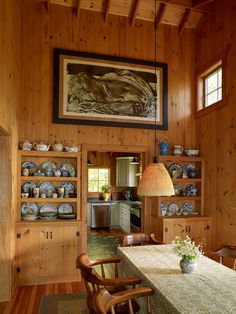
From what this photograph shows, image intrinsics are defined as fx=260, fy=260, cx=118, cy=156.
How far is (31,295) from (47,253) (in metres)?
0.59

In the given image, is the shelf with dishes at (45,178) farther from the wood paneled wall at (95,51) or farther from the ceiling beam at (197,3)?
the ceiling beam at (197,3)

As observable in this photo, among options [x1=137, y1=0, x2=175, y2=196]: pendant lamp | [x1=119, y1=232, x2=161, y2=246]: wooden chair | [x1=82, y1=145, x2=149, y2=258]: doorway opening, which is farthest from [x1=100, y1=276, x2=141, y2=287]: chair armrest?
[x1=82, y1=145, x2=149, y2=258]: doorway opening

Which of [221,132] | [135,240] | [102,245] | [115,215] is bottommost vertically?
[102,245]

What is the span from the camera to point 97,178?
28.2 ft

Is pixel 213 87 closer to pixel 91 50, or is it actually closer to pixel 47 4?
pixel 91 50

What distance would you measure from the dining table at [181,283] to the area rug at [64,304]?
87 centimetres

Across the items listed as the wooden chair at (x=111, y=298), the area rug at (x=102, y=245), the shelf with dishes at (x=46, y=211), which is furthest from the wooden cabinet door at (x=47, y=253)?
the wooden chair at (x=111, y=298)

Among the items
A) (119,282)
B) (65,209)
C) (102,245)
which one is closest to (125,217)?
(102,245)

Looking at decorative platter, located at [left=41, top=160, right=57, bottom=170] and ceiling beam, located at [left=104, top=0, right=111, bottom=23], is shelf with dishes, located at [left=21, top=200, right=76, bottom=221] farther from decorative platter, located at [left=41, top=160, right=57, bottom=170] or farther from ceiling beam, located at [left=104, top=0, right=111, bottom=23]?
ceiling beam, located at [left=104, top=0, right=111, bottom=23]

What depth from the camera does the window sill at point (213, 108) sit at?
409 centimetres

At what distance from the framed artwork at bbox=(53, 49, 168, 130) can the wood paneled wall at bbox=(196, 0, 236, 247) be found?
0.81 m

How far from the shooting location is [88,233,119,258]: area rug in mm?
5470

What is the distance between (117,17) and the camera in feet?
15.5

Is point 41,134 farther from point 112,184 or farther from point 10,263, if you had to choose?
point 112,184
